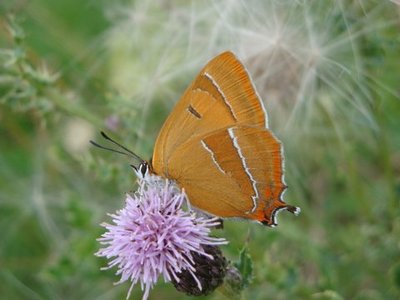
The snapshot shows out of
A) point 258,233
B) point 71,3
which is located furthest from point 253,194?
point 71,3

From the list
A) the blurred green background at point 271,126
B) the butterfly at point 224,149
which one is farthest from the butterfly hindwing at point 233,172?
the blurred green background at point 271,126

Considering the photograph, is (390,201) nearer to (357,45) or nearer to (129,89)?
(357,45)

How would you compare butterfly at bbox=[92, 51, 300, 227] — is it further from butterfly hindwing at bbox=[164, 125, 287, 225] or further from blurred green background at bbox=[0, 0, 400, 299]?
blurred green background at bbox=[0, 0, 400, 299]

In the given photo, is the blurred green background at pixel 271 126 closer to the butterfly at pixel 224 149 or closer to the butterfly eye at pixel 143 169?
the butterfly at pixel 224 149

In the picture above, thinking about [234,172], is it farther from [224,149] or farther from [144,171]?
[144,171]

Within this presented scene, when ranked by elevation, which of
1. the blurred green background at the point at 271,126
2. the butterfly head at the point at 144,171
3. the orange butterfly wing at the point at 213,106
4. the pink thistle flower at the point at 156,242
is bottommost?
the pink thistle flower at the point at 156,242

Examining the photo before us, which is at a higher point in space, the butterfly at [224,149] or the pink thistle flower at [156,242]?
the butterfly at [224,149]
